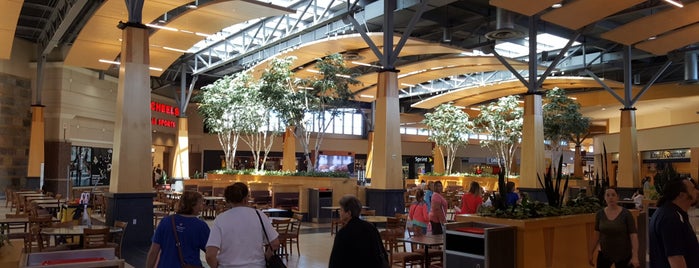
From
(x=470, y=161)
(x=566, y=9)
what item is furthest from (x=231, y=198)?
(x=470, y=161)

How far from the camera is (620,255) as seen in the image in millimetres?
4914

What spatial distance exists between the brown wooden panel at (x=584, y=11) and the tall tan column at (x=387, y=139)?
12.9 ft

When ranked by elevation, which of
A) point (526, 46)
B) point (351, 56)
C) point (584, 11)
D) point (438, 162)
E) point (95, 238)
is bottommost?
point (95, 238)

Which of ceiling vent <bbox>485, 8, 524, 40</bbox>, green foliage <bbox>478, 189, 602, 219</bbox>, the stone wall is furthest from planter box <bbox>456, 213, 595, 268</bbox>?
the stone wall

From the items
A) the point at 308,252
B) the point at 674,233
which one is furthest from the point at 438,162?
the point at 674,233

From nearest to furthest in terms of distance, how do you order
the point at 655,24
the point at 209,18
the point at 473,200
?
1. the point at 473,200
2. the point at 655,24
3. the point at 209,18

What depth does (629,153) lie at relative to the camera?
1959cm

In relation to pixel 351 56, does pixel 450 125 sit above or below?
below

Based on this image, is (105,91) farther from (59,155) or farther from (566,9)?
(566,9)

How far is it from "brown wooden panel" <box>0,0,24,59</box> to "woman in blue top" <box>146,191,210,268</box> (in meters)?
12.1

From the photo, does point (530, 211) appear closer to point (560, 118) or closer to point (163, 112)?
point (560, 118)

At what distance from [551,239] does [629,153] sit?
15409 mm

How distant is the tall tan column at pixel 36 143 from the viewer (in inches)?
794

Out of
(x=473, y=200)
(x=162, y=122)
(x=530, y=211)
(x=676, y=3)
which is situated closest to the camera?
(x=530, y=211)
